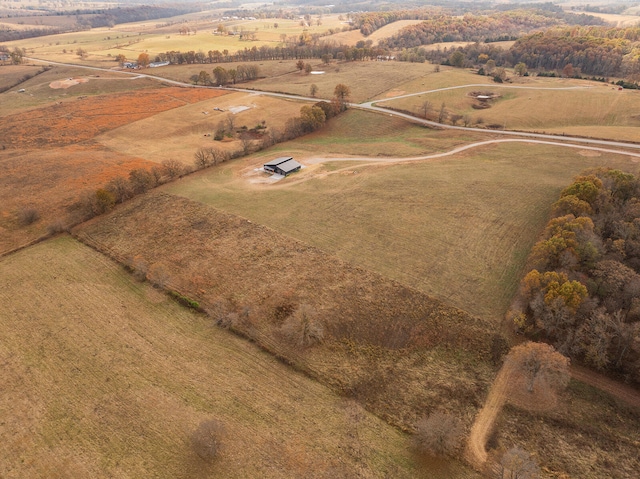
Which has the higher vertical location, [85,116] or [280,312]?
[85,116]

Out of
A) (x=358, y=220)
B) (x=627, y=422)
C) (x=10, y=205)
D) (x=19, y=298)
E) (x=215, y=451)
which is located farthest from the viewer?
(x=10, y=205)

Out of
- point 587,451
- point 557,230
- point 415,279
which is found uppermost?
point 557,230

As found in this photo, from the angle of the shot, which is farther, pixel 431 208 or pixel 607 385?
pixel 431 208

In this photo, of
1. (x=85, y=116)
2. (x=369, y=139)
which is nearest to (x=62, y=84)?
(x=85, y=116)

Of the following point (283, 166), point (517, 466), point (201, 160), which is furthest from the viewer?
→ point (201, 160)

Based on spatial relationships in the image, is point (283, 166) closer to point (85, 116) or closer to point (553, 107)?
point (85, 116)

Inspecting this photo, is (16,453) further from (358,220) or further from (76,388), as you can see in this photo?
(358,220)

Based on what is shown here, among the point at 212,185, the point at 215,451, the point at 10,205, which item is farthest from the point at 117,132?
the point at 215,451
